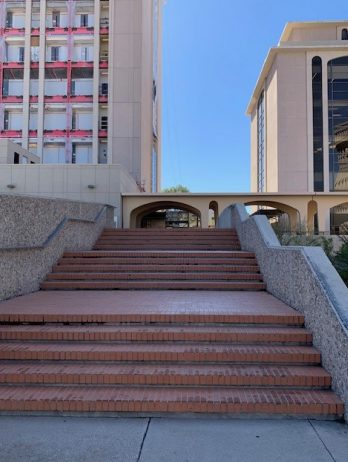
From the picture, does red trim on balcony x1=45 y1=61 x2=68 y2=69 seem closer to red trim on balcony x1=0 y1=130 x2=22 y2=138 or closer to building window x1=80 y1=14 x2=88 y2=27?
building window x1=80 y1=14 x2=88 y2=27

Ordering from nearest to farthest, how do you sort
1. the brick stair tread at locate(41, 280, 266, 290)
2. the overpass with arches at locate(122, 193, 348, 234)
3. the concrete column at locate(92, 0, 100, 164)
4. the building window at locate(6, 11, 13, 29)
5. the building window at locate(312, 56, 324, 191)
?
the brick stair tread at locate(41, 280, 266, 290) < the overpass with arches at locate(122, 193, 348, 234) < the concrete column at locate(92, 0, 100, 164) < the building window at locate(6, 11, 13, 29) < the building window at locate(312, 56, 324, 191)

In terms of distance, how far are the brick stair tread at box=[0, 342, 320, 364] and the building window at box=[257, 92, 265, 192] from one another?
149 ft

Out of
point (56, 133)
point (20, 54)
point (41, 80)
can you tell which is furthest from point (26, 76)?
point (56, 133)

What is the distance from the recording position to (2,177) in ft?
59.6

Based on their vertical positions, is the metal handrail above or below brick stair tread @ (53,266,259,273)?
above

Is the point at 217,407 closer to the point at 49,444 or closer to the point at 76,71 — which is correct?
the point at 49,444

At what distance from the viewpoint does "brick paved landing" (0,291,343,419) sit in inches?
139

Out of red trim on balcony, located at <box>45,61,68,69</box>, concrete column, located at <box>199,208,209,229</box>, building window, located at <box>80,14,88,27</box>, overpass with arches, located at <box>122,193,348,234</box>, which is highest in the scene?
building window, located at <box>80,14,88,27</box>

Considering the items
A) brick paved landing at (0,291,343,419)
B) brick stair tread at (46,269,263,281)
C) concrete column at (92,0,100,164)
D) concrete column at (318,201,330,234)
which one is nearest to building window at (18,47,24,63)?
concrete column at (92,0,100,164)

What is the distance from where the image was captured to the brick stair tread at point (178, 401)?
3.48 m

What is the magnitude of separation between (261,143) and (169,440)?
1981 inches

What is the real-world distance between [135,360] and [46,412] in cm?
102

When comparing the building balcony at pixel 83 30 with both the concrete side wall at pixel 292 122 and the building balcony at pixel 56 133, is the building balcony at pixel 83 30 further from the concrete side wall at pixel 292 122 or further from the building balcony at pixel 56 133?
the concrete side wall at pixel 292 122

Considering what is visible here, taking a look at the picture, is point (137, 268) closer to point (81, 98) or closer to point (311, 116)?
point (81, 98)
